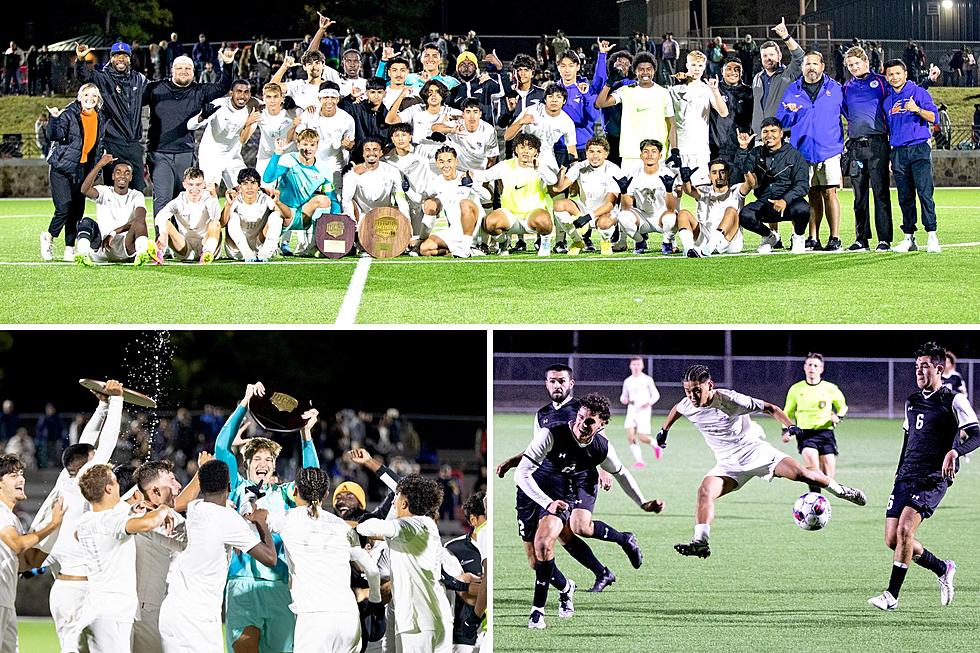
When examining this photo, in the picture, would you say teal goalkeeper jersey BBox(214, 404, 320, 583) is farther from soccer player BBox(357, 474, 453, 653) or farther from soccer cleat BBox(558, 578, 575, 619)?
soccer cleat BBox(558, 578, 575, 619)

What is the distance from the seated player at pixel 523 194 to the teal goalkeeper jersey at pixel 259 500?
217 inches

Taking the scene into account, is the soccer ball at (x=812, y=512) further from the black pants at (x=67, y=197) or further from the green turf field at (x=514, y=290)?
the black pants at (x=67, y=197)

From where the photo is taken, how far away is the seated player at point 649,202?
1355 centimetres

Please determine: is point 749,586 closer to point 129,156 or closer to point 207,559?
point 207,559

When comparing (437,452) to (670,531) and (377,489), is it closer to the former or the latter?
(377,489)

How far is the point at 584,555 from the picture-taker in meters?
9.18

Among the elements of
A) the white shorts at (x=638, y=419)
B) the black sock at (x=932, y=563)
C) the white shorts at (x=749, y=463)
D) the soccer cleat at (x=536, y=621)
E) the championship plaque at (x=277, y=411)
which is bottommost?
the soccer cleat at (x=536, y=621)

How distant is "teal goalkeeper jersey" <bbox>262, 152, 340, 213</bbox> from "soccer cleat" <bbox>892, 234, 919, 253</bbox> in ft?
17.9

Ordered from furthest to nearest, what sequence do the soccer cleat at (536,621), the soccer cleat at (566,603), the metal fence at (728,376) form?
the metal fence at (728,376) → the soccer cleat at (566,603) → the soccer cleat at (536,621)

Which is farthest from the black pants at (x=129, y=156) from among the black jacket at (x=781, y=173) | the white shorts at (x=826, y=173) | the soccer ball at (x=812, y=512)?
the soccer ball at (x=812, y=512)

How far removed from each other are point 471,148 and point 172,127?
3.07 meters

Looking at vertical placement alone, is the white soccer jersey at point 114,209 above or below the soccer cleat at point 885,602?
above

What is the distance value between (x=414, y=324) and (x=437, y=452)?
18.2 feet

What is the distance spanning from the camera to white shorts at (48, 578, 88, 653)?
829cm
